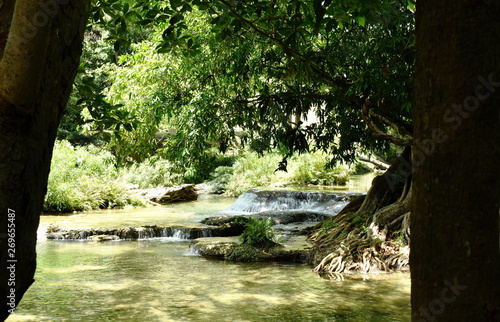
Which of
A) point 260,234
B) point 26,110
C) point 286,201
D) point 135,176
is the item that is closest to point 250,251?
point 260,234

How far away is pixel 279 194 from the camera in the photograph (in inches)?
687

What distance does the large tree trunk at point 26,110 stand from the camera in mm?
1541

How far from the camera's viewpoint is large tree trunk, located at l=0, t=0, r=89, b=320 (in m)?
1.54

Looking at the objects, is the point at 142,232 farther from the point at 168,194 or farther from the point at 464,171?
the point at 464,171

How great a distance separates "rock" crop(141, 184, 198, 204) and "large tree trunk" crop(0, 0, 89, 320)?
18.7 meters

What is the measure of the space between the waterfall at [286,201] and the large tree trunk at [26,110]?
570 inches

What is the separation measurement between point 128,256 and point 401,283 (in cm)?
542

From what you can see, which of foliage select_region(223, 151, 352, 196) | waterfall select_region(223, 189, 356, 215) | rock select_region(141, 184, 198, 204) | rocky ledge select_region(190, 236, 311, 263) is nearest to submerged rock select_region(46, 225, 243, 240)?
rocky ledge select_region(190, 236, 311, 263)

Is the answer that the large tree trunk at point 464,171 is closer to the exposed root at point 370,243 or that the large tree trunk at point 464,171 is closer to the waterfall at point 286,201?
the exposed root at point 370,243

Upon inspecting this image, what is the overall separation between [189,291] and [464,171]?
243 inches

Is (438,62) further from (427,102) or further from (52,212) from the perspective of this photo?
(52,212)

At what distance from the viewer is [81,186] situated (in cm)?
1767

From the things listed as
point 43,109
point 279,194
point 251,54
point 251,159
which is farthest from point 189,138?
point 251,159

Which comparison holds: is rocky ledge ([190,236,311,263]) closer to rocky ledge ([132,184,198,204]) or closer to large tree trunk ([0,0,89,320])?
large tree trunk ([0,0,89,320])
